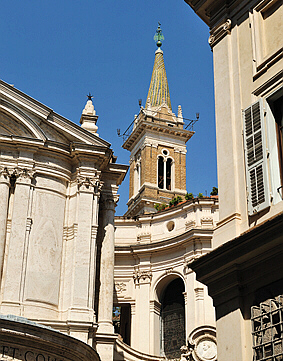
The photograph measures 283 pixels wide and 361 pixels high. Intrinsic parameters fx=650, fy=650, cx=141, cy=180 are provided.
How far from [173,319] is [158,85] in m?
50.8

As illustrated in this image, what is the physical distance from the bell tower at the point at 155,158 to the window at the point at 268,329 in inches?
2107

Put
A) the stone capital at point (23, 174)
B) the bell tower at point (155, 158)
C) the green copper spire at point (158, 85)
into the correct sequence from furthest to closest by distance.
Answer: the green copper spire at point (158, 85)
the bell tower at point (155, 158)
the stone capital at point (23, 174)

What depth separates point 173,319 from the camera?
110ft

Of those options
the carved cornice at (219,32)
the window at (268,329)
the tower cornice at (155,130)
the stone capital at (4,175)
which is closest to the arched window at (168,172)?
the tower cornice at (155,130)

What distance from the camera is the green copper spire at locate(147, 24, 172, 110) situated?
77562mm

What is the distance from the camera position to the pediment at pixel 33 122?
26.8 m

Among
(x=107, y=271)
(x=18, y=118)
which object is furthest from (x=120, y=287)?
(x=18, y=118)

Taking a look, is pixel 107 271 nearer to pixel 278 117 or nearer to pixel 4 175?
pixel 4 175

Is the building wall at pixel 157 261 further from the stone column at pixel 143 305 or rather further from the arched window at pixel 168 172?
the arched window at pixel 168 172

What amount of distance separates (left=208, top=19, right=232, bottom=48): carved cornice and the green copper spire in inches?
2369

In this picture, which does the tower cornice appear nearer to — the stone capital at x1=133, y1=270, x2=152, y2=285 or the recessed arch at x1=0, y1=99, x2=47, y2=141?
the stone capital at x1=133, y1=270, x2=152, y2=285

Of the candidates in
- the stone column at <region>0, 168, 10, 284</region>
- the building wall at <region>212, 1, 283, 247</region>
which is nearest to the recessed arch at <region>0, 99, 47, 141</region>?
Result: the stone column at <region>0, 168, 10, 284</region>

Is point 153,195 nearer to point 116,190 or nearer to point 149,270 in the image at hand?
point 149,270

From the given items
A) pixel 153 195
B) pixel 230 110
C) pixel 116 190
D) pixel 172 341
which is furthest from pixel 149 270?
pixel 153 195
